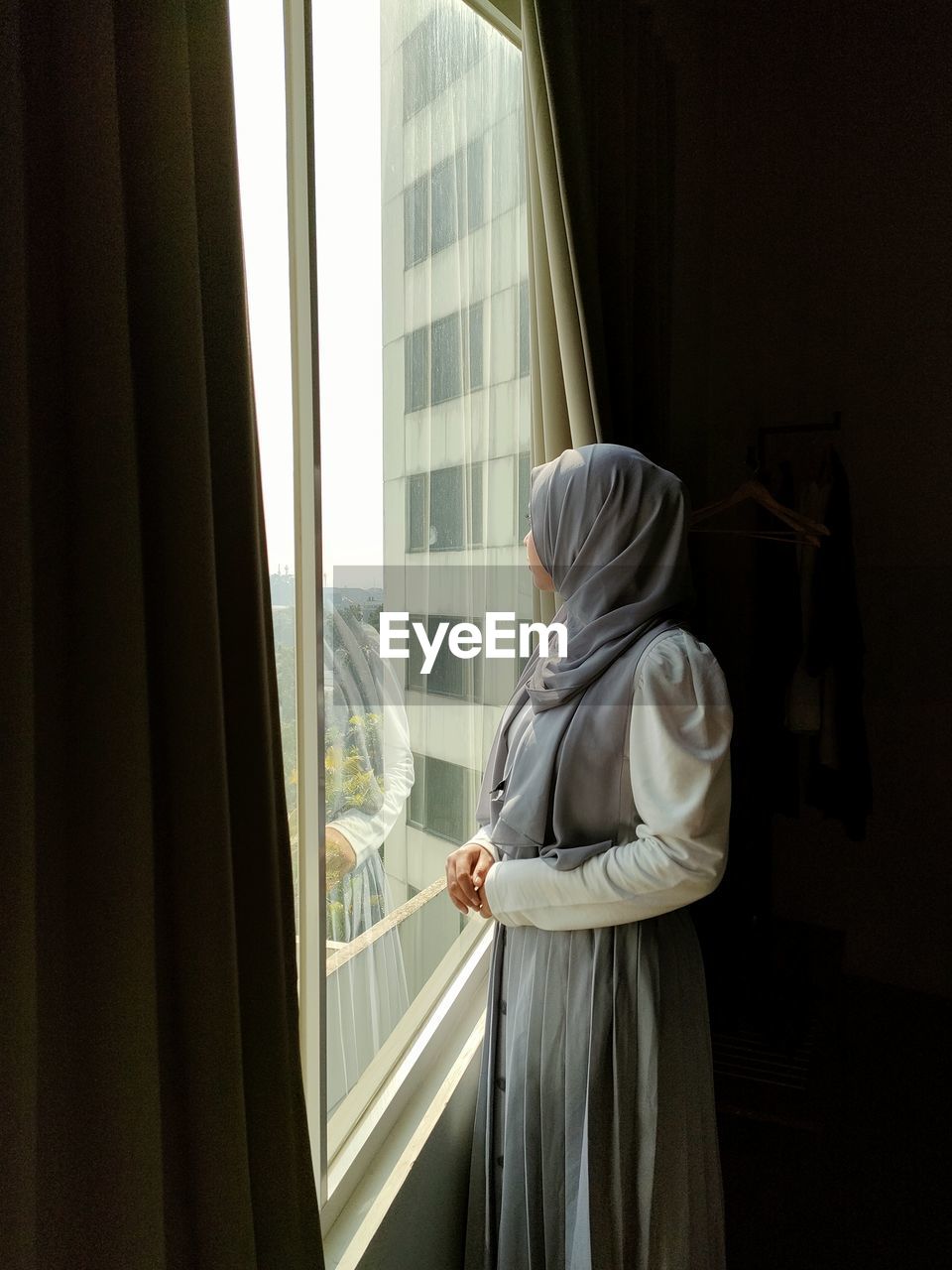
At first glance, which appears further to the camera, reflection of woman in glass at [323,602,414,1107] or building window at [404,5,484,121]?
building window at [404,5,484,121]

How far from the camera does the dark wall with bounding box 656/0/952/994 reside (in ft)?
4.28

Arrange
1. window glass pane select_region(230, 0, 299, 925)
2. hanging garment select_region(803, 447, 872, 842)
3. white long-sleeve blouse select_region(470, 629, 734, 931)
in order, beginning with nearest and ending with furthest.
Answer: window glass pane select_region(230, 0, 299, 925)
white long-sleeve blouse select_region(470, 629, 734, 931)
hanging garment select_region(803, 447, 872, 842)

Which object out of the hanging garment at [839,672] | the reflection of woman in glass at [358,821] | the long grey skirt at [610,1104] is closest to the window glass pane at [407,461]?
the reflection of woman in glass at [358,821]

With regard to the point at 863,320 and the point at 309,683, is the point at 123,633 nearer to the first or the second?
the point at 309,683

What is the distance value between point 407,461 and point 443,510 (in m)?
0.14

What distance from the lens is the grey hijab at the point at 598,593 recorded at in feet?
3.16

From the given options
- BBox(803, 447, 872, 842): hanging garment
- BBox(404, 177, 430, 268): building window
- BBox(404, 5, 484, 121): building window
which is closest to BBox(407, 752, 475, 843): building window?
BBox(803, 447, 872, 842): hanging garment

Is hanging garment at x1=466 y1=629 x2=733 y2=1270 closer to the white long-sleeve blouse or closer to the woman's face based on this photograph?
the white long-sleeve blouse

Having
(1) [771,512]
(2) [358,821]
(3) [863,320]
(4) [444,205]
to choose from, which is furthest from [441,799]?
(3) [863,320]

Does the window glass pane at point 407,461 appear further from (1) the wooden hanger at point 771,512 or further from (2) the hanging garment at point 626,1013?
Result: (1) the wooden hanger at point 771,512

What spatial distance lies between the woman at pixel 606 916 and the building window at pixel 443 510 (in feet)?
0.74

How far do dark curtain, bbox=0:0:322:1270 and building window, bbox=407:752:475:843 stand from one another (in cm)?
73

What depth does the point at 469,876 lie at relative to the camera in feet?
3.46

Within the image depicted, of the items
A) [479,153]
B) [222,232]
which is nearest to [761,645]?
[479,153]
